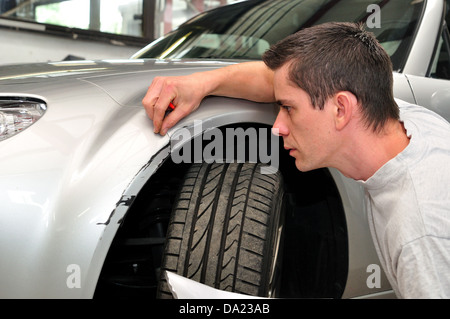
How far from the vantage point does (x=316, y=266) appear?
149cm

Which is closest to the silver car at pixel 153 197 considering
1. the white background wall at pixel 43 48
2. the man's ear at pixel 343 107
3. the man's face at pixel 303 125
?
the man's face at pixel 303 125

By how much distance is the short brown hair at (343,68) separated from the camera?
0.97 metres

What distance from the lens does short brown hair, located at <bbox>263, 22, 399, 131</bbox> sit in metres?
0.97

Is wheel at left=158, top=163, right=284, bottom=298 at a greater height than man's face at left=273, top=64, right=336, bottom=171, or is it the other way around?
man's face at left=273, top=64, right=336, bottom=171

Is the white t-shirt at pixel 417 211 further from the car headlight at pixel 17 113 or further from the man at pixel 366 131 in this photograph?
the car headlight at pixel 17 113

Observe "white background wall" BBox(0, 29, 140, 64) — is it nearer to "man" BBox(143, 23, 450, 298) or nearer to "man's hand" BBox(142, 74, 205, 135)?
"man's hand" BBox(142, 74, 205, 135)

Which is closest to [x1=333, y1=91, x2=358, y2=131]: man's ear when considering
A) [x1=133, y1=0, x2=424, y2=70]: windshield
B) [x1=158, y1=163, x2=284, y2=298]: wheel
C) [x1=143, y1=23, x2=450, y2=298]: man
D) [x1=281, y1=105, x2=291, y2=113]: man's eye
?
[x1=143, y1=23, x2=450, y2=298]: man

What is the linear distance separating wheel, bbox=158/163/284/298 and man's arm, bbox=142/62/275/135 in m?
0.19

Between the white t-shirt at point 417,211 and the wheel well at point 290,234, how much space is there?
36 cm

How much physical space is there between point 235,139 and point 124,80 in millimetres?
305

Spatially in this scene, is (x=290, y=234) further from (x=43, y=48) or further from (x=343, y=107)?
(x=43, y=48)

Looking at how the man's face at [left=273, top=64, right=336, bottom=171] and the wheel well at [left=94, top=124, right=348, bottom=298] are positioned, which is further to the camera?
the wheel well at [left=94, top=124, right=348, bottom=298]
